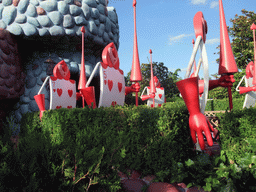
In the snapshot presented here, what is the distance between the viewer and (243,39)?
1792cm

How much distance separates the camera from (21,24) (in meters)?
8.68

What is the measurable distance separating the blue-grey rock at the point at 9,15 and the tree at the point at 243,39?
56.4ft

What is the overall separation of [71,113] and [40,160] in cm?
224

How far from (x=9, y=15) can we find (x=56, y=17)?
2035 millimetres

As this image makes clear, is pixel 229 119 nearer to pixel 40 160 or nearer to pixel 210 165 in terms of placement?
pixel 210 165

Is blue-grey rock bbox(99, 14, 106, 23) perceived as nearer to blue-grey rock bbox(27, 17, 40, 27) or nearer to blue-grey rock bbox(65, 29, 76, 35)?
blue-grey rock bbox(65, 29, 76, 35)

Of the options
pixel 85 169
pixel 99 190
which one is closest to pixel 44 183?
pixel 85 169

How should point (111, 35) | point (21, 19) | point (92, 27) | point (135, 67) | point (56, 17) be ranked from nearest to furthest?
point (135, 67) < point (21, 19) < point (56, 17) < point (92, 27) < point (111, 35)

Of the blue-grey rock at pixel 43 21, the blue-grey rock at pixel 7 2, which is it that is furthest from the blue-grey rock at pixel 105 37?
the blue-grey rock at pixel 7 2

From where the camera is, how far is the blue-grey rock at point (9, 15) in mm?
8664

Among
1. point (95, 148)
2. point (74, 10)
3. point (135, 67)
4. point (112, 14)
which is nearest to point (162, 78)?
point (112, 14)

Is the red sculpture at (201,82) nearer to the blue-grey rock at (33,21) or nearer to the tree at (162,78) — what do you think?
the blue-grey rock at (33,21)

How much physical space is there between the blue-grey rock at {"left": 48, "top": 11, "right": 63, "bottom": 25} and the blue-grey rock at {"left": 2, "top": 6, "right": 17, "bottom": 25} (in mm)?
1542

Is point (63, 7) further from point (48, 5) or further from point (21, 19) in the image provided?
point (21, 19)
